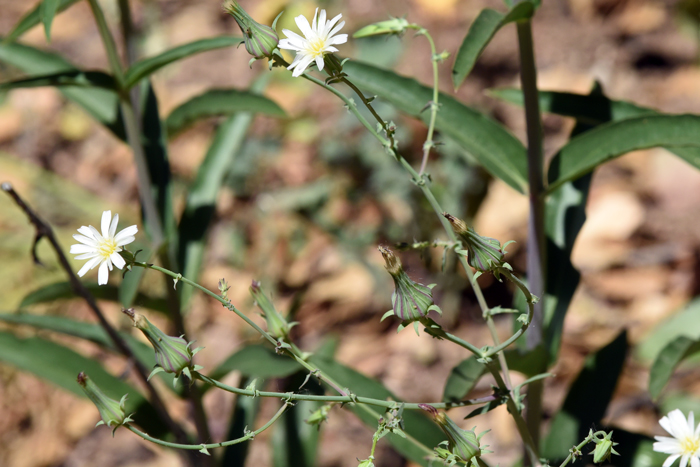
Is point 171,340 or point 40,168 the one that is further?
point 40,168

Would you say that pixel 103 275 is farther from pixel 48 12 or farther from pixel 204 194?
pixel 204 194

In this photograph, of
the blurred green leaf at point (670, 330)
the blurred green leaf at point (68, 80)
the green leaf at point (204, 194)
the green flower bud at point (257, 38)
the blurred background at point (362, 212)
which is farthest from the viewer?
the blurred background at point (362, 212)

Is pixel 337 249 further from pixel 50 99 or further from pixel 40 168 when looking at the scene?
pixel 50 99

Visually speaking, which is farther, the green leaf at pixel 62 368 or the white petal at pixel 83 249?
the green leaf at pixel 62 368

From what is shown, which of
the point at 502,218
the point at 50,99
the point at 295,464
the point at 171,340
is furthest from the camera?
the point at 50,99

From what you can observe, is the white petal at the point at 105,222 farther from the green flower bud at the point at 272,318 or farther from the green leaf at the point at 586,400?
the green leaf at the point at 586,400

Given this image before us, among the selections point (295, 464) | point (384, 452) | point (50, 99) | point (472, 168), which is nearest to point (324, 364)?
point (295, 464)

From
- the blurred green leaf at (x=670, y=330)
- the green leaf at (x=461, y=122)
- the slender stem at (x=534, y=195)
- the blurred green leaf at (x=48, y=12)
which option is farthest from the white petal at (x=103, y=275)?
the blurred green leaf at (x=670, y=330)
